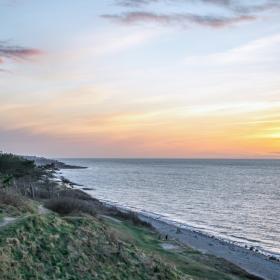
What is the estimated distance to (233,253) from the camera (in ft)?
123

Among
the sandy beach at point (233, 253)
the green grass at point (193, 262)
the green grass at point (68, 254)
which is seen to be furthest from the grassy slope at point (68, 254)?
the sandy beach at point (233, 253)

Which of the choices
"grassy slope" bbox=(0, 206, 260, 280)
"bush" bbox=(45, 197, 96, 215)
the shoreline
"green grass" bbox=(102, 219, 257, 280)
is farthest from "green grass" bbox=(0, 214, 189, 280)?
the shoreline

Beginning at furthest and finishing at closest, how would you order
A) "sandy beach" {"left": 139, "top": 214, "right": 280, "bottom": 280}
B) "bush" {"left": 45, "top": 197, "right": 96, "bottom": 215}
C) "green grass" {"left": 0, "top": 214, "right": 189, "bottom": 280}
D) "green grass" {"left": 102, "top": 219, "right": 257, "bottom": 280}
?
"bush" {"left": 45, "top": 197, "right": 96, "bottom": 215}
"sandy beach" {"left": 139, "top": 214, "right": 280, "bottom": 280}
"green grass" {"left": 102, "top": 219, "right": 257, "bottom": 280}
"green grass" {"left": 0, "top": 214, "right": 189, "bottom": 280}

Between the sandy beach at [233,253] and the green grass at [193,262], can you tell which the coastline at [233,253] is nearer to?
the sandy beach at [233,253]

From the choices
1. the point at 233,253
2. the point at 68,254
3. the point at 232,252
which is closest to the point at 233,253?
the point at 233,253

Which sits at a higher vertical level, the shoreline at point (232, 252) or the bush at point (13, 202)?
the bush at point (13, 202)

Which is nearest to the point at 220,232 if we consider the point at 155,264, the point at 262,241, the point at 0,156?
the point at 262,241

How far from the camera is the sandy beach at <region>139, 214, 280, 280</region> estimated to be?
3216 centimetres

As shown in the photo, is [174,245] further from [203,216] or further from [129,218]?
[203,216]

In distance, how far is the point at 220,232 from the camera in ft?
167

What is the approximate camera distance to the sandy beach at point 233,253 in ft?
105

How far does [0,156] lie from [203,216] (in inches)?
1144

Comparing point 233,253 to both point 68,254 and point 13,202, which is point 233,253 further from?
point 68,254

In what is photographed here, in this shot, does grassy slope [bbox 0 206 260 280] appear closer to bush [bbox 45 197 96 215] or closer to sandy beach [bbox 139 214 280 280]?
bush [bbox 45 197 96 215]
